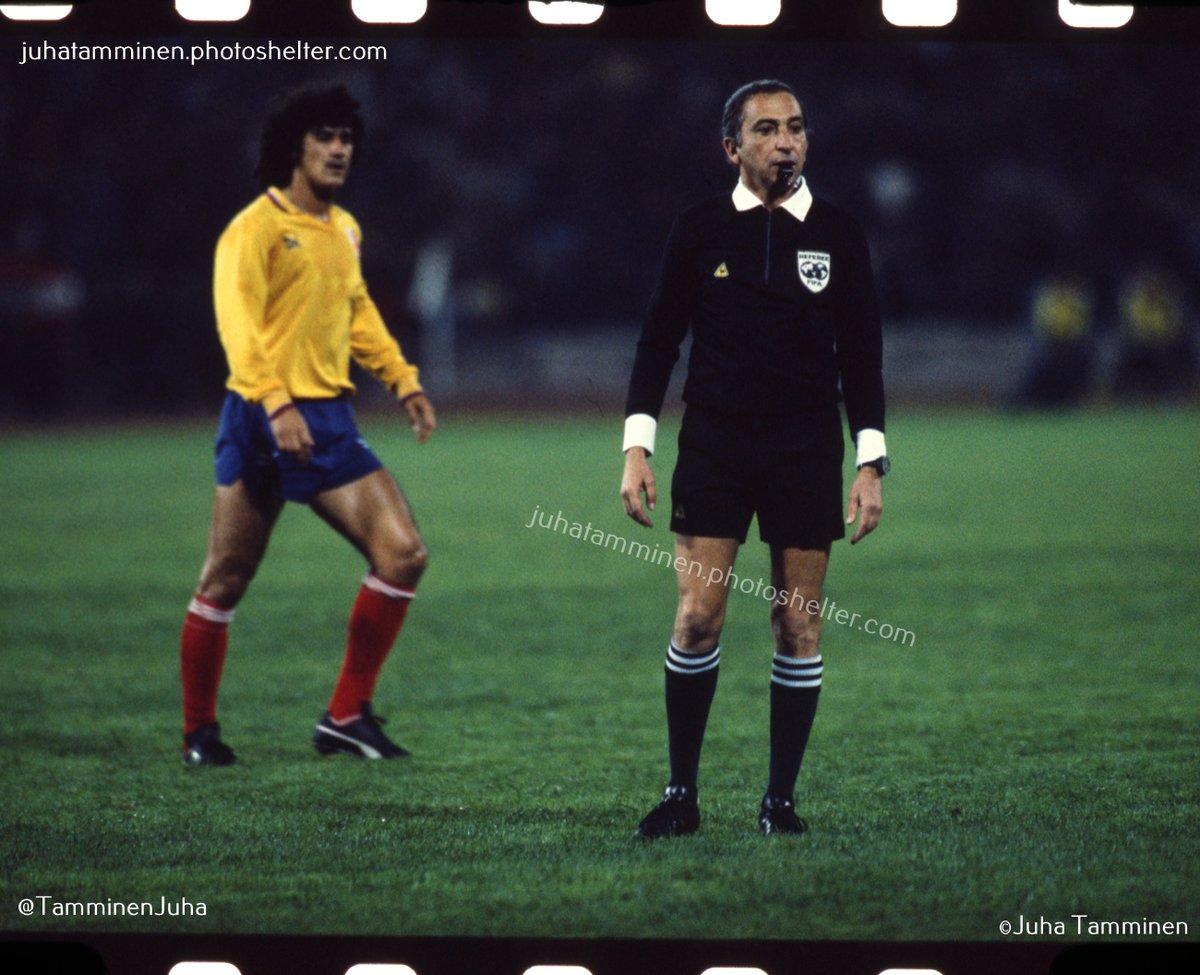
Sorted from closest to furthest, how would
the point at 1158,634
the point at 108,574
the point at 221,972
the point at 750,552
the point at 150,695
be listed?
the point at 221,972 < the point at 150,695 < the point at 1158,634 < the point at 108,574 < the point at 750,552

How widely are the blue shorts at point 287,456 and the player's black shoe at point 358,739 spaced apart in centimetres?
75

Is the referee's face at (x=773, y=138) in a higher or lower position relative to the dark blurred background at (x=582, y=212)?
lower

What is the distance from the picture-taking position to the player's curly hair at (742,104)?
14.0ft

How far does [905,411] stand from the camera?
78.7 feet

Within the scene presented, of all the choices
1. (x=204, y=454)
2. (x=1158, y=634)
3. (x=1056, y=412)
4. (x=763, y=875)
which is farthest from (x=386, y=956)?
(x=1056, y=412)

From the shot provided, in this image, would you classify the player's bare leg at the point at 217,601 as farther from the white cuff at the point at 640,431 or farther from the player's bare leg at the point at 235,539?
the white cuff at the point at 640,431

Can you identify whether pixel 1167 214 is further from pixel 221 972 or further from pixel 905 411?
pixel 221 972

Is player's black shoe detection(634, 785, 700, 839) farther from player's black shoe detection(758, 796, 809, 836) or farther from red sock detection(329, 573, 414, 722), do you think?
red sock detection(329, 573, 414, 722)

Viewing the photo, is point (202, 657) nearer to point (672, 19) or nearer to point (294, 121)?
point (294, 121)

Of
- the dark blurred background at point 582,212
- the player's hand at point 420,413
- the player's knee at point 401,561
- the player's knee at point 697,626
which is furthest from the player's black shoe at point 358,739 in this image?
the dark blurred background at point 582,212

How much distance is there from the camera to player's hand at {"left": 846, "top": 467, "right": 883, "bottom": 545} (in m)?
4.32

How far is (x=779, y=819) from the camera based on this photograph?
14.6 feet

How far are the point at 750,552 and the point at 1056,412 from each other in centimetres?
1316

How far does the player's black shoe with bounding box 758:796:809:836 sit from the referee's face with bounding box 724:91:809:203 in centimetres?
152
